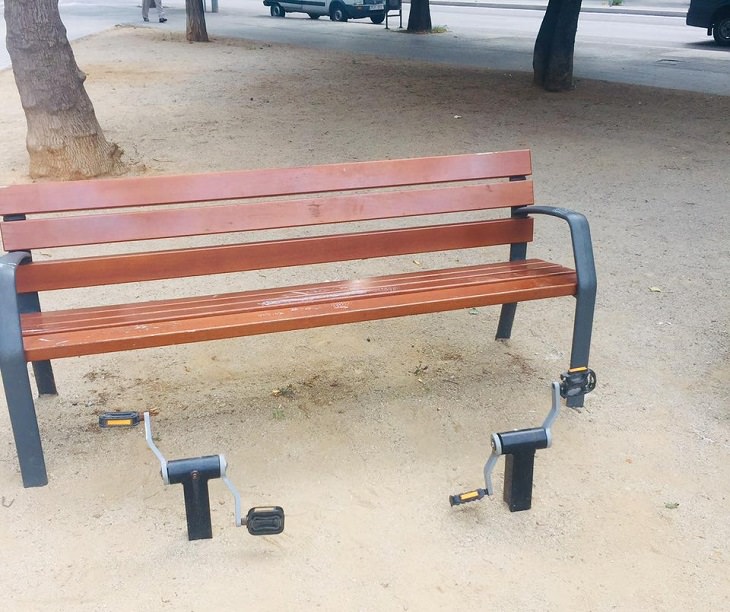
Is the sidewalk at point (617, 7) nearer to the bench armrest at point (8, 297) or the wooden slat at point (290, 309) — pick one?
the wooden slat at point (290, 309)

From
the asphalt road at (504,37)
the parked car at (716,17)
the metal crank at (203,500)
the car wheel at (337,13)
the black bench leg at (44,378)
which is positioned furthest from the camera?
the car wheel at (337,13)

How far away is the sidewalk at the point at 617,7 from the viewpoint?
27422mm

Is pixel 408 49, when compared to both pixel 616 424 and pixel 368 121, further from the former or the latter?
pixel 616 424

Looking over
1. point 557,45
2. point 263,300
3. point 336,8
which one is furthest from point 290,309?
point 336,8

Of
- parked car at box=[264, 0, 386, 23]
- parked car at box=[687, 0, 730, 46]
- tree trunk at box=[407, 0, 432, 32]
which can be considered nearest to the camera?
parked car at box=[687, 0, 730, 46]

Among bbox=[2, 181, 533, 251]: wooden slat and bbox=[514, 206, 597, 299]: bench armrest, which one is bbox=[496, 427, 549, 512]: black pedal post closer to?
bbox=[514, 206, 597, 299]: bench armrest

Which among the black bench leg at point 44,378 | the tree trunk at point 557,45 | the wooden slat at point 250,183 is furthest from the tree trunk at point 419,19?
the black bench leg at point 44,378

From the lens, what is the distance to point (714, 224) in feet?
19.2

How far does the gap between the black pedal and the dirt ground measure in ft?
0.37

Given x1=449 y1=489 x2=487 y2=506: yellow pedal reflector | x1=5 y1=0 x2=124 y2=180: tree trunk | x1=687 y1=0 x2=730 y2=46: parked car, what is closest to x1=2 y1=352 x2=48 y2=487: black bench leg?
x1=449 y1=489 x2=487 y2=506: yellow pedal reflector

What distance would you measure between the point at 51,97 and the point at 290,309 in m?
4.35

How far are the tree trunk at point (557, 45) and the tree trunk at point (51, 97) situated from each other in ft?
19.8

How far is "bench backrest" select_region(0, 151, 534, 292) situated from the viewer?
3.21 metres

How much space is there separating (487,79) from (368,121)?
345 cm
